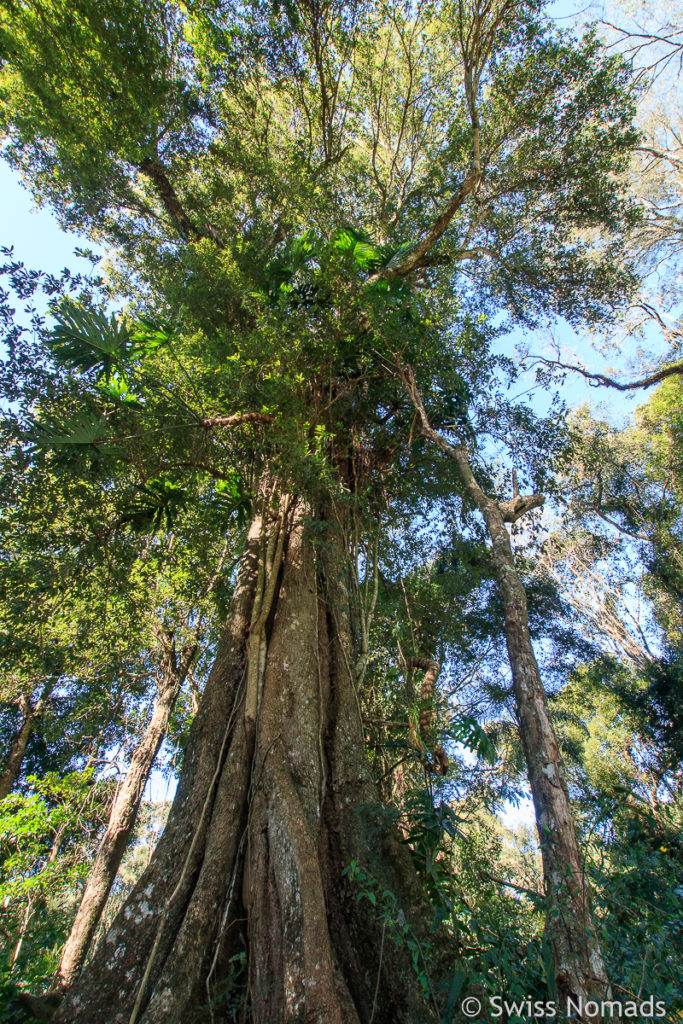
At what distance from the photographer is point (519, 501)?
4.11m

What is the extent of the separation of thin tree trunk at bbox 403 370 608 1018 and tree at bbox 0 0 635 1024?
714 millimetres

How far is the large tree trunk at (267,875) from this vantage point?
2463mm

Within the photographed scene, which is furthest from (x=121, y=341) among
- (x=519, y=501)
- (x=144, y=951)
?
(x=144, y=951)

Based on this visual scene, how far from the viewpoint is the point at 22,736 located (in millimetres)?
9062

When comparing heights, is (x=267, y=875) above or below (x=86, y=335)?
below

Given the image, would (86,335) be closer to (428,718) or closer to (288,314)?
(288,314)

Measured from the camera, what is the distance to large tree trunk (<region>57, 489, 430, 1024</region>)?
2.46 m

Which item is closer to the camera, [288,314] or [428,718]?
[428,718]

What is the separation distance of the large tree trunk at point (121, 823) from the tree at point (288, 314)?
3523 mm

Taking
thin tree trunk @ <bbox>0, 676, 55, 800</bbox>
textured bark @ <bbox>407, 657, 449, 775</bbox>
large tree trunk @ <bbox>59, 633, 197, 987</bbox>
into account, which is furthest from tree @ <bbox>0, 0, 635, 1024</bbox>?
thin tree trunk @ <bbox>0, 676, 55, 800</bbox>

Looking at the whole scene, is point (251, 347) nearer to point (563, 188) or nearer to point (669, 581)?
point (563, 188)

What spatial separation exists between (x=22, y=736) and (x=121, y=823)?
12.6ft

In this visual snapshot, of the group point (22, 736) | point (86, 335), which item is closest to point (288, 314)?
point (86, 335)

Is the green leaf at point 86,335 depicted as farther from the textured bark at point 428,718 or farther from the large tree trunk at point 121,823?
the large tree trunk at point 121,823
